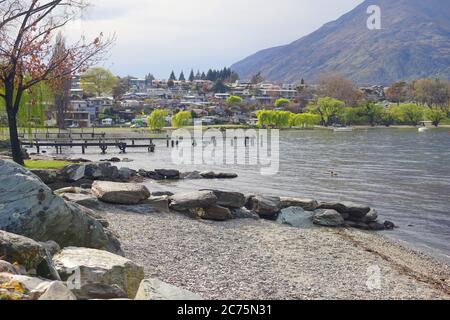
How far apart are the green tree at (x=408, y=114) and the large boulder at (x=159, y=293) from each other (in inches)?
6996

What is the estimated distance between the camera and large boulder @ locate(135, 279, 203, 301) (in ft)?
20.2

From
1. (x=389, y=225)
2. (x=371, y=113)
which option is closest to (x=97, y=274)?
(x=389, y=225)

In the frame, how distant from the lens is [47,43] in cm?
2531

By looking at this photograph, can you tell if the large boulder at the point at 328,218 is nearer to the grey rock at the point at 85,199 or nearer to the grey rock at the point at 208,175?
the grey rock at the point at 85,199

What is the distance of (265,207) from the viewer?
20.9 metres

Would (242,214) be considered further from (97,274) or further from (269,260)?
(97,274)

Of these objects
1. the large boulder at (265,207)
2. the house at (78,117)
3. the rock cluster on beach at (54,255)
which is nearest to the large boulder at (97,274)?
the rock cluster on beach at (54,255)

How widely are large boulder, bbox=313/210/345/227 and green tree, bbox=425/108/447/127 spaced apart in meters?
164

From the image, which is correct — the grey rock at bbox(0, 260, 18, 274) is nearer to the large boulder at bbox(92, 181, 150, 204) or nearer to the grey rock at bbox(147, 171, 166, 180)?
the large boulder at bbox(92, 181, 150, 204)

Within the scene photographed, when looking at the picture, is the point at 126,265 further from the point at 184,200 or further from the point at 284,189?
the point at 284,189

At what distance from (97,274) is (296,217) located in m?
13.8

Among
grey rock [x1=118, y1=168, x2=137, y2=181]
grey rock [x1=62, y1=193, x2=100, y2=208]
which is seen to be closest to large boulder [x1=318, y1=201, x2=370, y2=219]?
grey rock [x1=62, y1=193, x2=100, y2=208]
